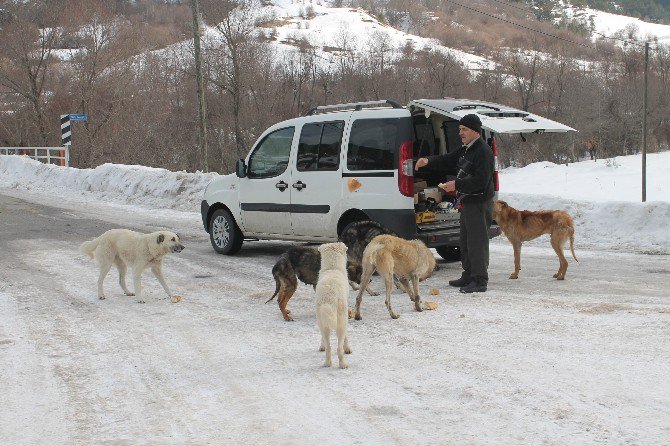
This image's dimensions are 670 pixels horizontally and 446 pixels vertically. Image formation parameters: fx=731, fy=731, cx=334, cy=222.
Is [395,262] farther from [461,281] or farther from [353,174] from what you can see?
[353,174]

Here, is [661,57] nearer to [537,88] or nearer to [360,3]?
[537,88]

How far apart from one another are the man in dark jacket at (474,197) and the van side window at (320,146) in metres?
1.95

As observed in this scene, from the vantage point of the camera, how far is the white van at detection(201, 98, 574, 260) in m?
9.02

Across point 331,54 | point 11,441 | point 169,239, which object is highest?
point 331,54

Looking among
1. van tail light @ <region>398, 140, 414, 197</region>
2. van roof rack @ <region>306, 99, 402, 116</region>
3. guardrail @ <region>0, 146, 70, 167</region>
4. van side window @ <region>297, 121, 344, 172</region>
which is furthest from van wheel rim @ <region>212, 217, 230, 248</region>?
guardrail @ <region>0, 146, 70, 167</region>

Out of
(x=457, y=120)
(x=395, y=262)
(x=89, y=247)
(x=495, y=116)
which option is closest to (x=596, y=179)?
(x=495, y=116)

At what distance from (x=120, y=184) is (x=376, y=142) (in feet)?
48.0

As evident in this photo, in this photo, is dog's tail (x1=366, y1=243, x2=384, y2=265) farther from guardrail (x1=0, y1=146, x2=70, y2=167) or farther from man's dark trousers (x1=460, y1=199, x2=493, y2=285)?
guardrail (x1=0, y1=146, x2=70, y2=167)

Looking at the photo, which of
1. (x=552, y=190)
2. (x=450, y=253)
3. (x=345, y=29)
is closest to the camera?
(x=450, y=253)

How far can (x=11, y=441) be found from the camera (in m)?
4.37

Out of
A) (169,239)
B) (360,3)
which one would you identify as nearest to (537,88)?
(169,239)

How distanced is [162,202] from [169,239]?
1173 cm

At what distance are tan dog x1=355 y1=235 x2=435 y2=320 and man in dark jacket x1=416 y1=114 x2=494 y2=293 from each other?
87cm

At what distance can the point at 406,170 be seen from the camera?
353 inches
